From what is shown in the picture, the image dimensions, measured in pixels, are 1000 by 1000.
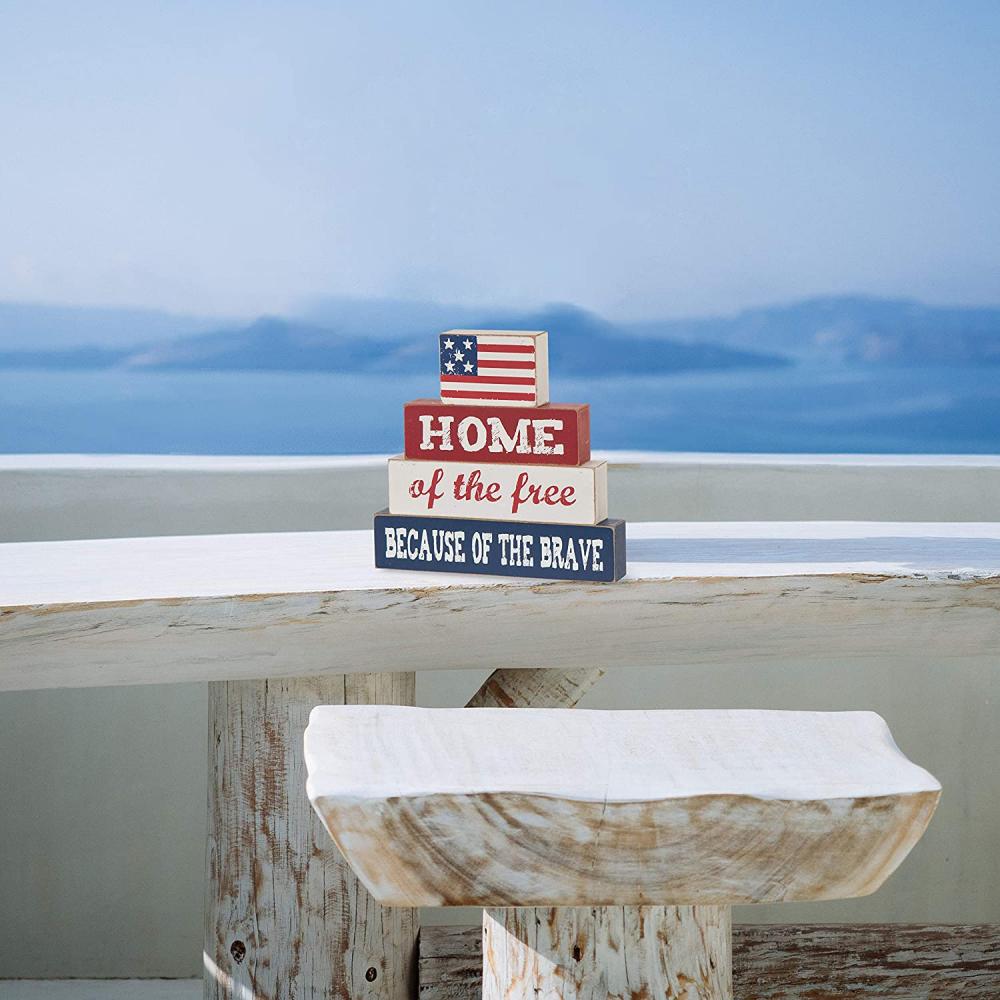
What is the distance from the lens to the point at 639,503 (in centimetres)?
240

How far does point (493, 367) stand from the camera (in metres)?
1.44

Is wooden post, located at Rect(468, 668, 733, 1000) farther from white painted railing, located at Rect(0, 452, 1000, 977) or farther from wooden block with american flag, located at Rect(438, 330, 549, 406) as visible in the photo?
white painted railing, located at Rect(0, 452, 1000, 977)

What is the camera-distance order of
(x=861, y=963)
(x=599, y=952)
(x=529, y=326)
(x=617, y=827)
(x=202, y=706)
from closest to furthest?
(x=617, y=827) < (x=599, y=952) < (x=861, y=963) < (x=202, y=706) < (x=529, y=326)

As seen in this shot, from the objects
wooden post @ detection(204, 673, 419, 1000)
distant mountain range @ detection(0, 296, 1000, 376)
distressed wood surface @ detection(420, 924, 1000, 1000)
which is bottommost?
distressed wood surface @ detection(420, 924, 1000, 1000)

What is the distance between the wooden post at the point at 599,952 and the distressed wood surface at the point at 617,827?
8 centimetres

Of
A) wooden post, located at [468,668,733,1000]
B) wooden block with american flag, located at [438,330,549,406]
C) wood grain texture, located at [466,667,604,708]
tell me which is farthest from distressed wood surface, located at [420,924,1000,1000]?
wooden post, located at [468,668,733,1000]

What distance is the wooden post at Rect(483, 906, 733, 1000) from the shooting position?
89cm

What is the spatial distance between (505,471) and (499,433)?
40mm

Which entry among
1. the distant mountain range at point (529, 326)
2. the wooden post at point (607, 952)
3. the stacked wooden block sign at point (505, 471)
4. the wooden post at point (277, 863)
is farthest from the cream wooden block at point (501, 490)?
the distant mountain range at point (529, 326)

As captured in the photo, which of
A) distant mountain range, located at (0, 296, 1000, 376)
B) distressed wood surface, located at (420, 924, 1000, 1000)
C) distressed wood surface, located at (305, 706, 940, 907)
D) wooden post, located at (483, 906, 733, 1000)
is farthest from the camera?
distant mountain range, located at (0, 296, 1000, 376)

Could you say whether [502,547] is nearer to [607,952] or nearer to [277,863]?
[277,863]

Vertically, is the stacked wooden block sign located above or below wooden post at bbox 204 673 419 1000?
above

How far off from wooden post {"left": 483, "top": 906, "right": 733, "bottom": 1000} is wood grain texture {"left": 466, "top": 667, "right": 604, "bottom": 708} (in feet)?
2.31

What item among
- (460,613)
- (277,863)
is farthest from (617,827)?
(277,863)
